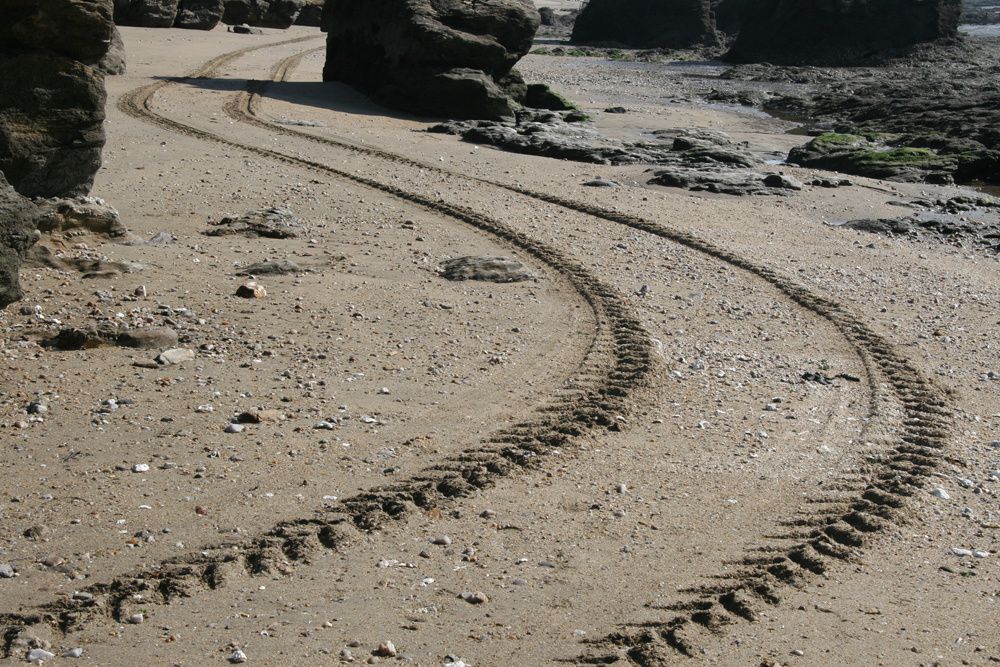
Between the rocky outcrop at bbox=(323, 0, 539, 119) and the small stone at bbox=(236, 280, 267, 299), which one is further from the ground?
the rocky outcrop at bbox=(323, 0, 539, 119)

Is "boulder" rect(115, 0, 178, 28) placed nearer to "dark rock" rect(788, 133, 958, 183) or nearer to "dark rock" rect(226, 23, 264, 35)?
"dark rock" rect(226, 23, 264, 35)

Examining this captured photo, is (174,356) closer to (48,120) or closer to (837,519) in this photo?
Result: (48,120)

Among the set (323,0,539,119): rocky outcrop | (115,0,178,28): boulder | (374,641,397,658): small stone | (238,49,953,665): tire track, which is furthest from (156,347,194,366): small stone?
(115,0,178,28): boulder

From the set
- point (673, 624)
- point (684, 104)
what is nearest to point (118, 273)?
point (673, 624)

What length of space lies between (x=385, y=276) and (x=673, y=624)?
18.3ft

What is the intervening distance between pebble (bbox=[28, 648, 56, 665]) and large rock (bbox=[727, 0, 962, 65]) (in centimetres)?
3932

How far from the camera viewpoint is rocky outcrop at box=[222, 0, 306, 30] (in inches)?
1428

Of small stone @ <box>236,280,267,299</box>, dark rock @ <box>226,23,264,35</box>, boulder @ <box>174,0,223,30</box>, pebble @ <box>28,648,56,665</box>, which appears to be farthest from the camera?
dark rock @ <box>226,23,264,35</box>

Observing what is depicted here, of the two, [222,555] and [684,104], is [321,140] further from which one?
[684,104]

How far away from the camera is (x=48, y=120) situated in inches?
355

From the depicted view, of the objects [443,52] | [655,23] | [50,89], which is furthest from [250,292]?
[655,23]

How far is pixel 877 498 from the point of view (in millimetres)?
6312

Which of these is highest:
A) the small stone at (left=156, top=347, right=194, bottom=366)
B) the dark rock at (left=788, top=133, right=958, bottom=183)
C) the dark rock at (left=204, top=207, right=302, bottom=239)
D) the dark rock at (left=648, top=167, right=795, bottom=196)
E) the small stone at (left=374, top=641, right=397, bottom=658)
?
the dark rock at (left=788, top=133, right=958, bottom=183)

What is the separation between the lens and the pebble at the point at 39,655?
4398 mm
